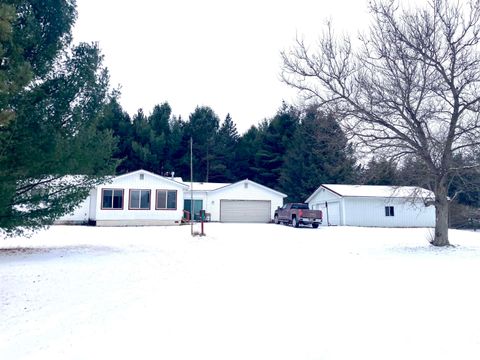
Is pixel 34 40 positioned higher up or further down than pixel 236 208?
higher up

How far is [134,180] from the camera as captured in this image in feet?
84.4

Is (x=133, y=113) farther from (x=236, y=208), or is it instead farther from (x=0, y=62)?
(x=0, y=62)

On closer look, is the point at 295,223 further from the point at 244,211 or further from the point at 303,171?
the point at 303,171

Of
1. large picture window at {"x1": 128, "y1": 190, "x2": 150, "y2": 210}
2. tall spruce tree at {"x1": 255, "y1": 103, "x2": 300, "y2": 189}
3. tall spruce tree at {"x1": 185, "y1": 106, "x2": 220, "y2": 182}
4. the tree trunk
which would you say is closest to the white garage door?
large picture window at {"x1": 128, "y1": 190, "x2": 150, "y2": 210}

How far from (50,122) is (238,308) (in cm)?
907

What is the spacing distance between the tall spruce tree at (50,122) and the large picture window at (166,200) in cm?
1269

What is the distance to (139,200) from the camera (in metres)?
25.8

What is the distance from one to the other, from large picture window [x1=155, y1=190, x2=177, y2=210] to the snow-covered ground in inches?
590

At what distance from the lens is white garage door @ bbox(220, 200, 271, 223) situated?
33.0 metres

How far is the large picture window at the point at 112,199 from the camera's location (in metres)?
25.2

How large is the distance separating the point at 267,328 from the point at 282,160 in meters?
41.4

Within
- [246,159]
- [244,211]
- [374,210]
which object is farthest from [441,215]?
[246,159]

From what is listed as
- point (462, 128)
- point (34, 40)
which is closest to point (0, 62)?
point (34, 40)

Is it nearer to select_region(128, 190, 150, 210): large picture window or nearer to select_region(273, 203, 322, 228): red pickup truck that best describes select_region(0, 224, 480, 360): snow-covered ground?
select_region(273, 203, 322, 228): red pickup truck
